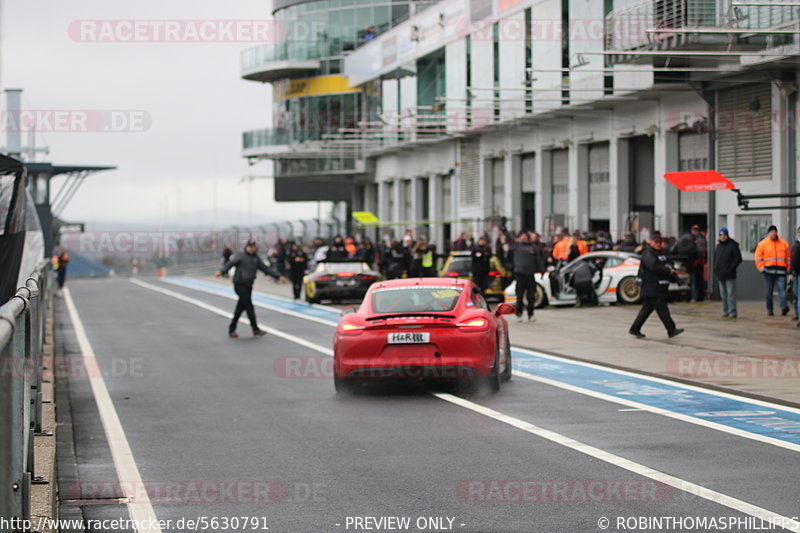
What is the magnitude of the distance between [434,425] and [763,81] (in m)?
18.0

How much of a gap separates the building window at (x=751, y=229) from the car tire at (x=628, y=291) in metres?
2.96

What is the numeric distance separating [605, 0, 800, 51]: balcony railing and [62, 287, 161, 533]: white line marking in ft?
39.9

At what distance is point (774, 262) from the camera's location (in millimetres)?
22453

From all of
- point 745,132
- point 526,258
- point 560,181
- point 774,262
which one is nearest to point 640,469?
point 526,258

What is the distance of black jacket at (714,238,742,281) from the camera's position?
2294 cm

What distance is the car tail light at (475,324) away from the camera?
13094 millimetres

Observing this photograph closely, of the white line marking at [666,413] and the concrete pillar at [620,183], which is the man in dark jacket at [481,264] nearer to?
the concrete pillar at [620,183]

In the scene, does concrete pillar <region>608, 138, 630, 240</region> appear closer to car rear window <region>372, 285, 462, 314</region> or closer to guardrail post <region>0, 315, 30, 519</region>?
car rear window <region>372, 285, 462, 314</region>

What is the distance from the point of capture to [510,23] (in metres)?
39.3

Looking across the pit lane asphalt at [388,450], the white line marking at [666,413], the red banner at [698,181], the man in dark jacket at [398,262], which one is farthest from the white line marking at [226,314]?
the red banner at [698,181]

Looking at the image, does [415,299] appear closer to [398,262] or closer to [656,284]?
[656,284]

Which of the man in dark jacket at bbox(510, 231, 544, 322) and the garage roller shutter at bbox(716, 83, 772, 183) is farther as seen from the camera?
the garage roller shutter at bbox(716, 83, 772, 183)

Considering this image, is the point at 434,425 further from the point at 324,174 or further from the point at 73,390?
the point at 324,174

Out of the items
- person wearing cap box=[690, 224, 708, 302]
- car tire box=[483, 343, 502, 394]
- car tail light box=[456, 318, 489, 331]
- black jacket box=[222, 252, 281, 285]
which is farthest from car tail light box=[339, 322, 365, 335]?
person wearing cap box=[690, 224, 708, 302]
